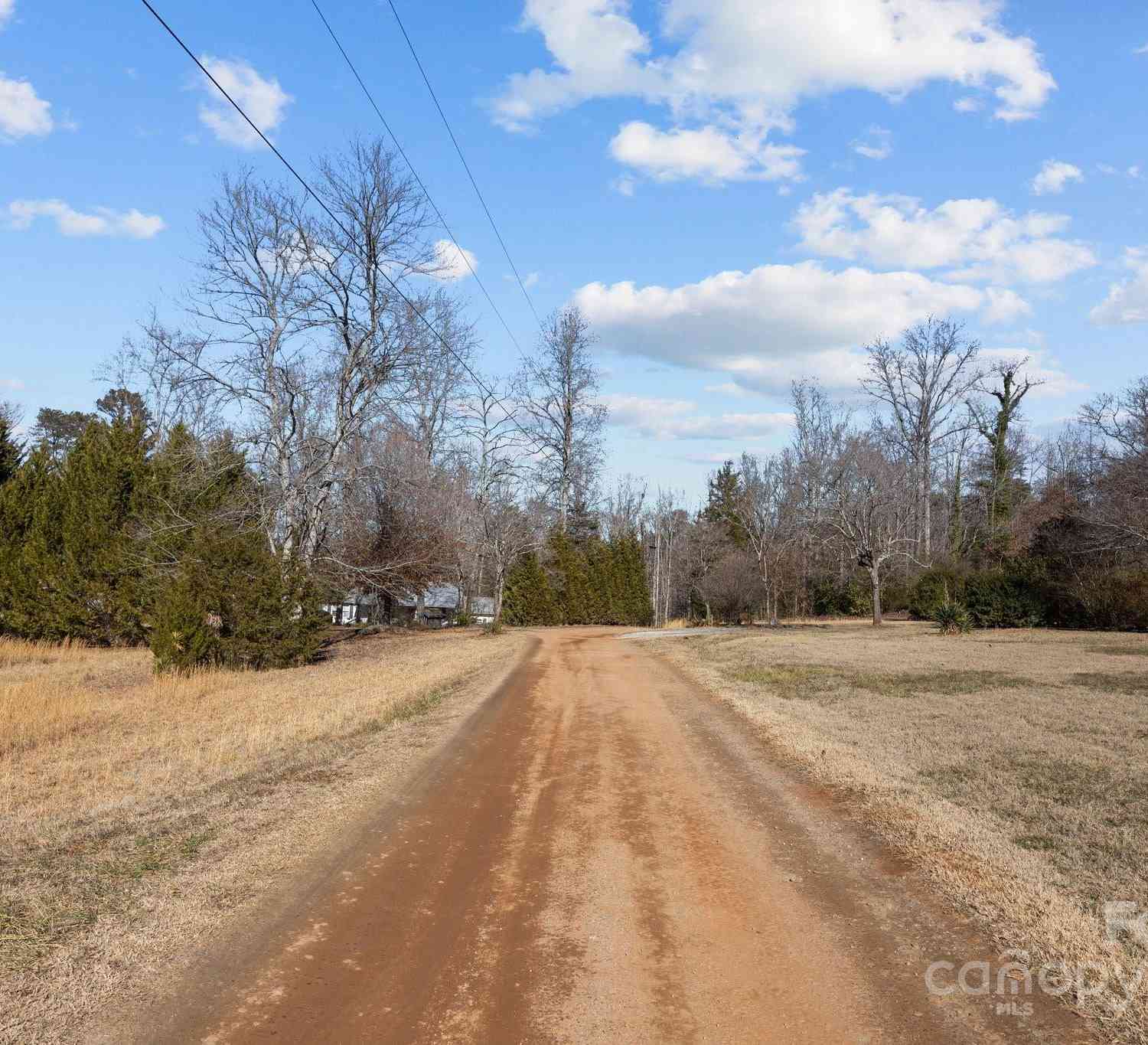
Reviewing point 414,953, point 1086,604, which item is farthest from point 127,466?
point 1086,604

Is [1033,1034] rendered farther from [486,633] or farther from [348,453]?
[486,633]

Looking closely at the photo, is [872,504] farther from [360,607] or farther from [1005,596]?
[360,607]

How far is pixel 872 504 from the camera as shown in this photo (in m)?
36.1

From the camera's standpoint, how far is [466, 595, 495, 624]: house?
48.5m

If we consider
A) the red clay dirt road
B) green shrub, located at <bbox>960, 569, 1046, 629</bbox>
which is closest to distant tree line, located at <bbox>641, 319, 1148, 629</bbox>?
green shrub, located at <bbox>960, 569, 1046, 629</bbox>

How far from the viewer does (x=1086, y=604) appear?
2853 cm

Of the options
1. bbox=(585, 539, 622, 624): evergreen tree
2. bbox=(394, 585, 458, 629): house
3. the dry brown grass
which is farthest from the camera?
bbox=(585, 539, 622, 624): evergreen tree

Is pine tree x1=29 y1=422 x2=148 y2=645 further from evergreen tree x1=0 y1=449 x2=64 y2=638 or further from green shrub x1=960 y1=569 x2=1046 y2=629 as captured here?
green shrub x1=960 y1=569 x2=1046 y2=629

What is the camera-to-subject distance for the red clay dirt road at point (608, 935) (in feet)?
11.7

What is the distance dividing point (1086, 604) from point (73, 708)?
2950cm

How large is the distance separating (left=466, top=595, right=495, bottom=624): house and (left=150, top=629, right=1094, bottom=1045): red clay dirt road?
39586mm

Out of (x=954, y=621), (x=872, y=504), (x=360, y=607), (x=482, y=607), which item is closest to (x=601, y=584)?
(x=482, y=607)

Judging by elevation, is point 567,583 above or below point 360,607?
above

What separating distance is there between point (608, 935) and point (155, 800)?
186 inches
